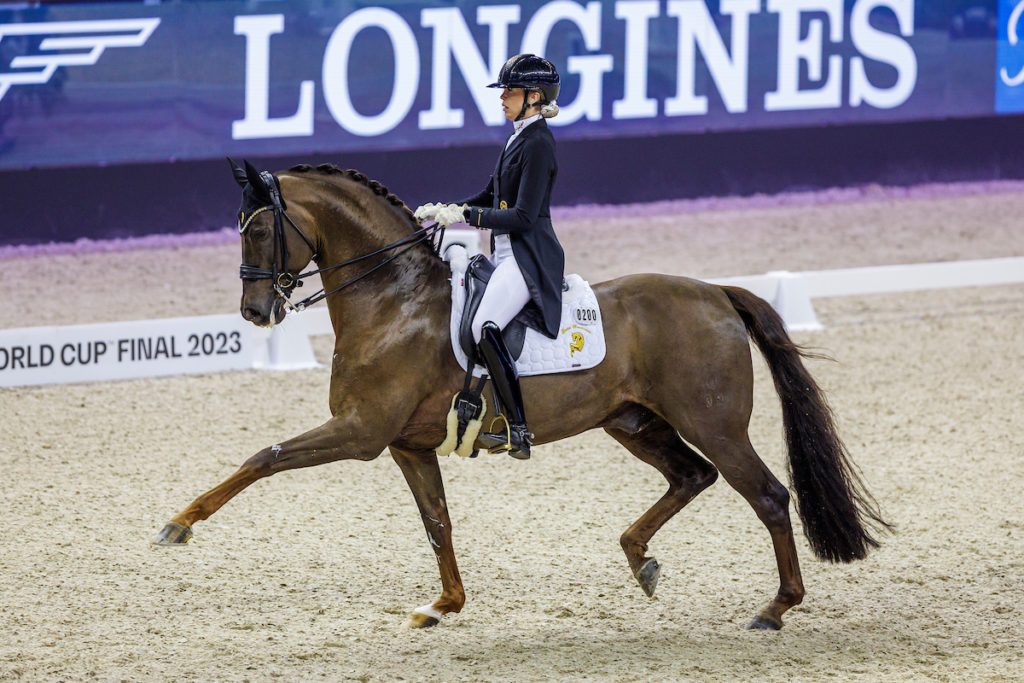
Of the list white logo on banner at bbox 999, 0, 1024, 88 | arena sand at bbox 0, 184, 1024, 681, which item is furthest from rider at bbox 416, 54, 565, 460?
white logo on banner at bbox 999, 0, 1024, 88

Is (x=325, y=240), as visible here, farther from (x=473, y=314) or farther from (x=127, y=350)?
(x=127, y=350)

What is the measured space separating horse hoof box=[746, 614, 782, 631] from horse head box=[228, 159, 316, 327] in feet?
6.77

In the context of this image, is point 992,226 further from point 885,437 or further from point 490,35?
point 885,437

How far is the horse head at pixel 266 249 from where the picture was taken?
4336mm

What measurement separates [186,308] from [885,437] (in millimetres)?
5238

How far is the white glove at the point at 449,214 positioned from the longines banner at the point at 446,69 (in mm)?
6302

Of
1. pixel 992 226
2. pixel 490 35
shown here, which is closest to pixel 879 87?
pixel 992 226

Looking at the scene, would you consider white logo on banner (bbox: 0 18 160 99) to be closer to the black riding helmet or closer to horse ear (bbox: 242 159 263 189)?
horse ear (bbox: 242 159 263 189)

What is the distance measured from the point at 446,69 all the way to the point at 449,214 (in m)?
6.66

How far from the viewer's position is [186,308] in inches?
378

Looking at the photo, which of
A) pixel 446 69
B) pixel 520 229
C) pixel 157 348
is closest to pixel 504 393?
pixel 520 229

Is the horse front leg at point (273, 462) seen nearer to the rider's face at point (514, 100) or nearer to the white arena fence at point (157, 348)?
the rider's face at point (514, 100)

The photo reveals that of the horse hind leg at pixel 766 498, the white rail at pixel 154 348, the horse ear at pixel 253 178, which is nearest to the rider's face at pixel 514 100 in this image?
the horse ear at pixel 253 178

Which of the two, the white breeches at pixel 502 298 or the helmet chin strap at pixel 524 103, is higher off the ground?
the helmet chin strap at pixel 524 103
